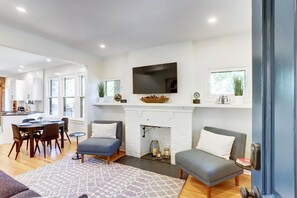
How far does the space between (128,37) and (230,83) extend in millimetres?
2182

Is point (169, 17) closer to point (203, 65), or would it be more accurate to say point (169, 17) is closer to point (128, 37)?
point (128, 37)

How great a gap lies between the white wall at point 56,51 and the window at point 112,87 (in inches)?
12.7

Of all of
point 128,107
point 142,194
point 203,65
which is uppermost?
point 203,65

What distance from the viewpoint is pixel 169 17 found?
250 centimetres

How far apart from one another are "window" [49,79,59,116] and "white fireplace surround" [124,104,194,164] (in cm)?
336

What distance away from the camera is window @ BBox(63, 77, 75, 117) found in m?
Answer: 5.52

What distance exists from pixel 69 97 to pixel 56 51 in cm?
232

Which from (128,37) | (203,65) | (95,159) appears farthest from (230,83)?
(95,159)

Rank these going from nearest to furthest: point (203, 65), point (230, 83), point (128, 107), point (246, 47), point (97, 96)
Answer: point (246, 47), point (230, 83), point (203, 65), point (128, 107), point (97, 96)

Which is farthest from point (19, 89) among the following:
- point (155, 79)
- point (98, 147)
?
point (155, 79)

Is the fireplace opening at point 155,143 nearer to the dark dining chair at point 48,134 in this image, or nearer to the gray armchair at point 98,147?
the gray armchair at point 98,147

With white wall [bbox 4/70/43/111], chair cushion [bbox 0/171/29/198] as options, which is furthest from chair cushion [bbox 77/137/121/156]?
white wall [bbox 4/70/43/111]

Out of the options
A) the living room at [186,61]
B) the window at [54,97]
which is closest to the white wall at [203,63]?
the living room at [186,61]

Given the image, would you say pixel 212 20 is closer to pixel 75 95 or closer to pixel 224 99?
pixel 224 99
